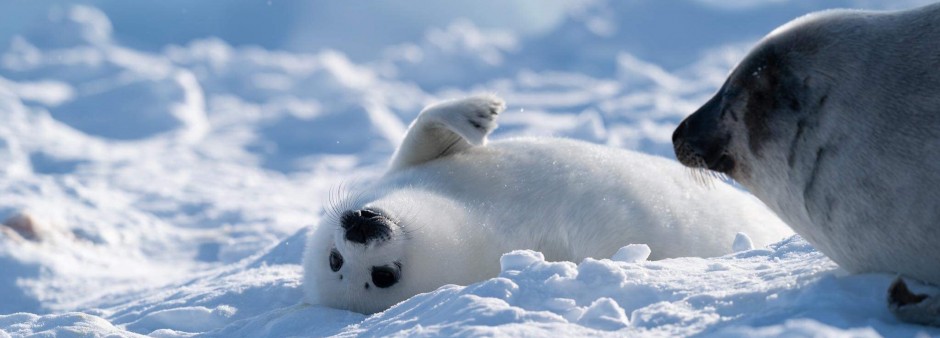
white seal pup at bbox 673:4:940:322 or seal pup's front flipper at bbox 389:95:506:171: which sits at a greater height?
seal pup's front flipper at bbox 389:95:506:171

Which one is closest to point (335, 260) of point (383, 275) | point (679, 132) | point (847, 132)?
point (383, 275)

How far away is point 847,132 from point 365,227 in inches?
73.4

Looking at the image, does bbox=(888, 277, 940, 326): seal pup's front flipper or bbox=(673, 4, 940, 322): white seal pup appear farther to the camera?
bbox=(673, 4, 940, 322): white seal pup

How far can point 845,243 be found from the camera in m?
2.11

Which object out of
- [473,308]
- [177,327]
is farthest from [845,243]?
[177,327]

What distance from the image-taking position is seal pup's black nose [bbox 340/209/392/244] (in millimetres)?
3467

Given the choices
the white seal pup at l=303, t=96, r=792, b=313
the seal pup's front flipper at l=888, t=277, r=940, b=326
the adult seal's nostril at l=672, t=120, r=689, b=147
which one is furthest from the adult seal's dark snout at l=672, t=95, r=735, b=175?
the white seal pup at l=303, t=96, r=792, b=313

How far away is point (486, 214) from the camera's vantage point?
386 cm

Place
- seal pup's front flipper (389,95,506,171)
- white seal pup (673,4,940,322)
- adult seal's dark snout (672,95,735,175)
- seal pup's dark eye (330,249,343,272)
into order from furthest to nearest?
seal pup's front flipper (389,95,506,171) < seal pup's dark eye (330,249,343,272) < adult seal's dark snout (672,95,735,175) < white seal pup (673,4,940,322)

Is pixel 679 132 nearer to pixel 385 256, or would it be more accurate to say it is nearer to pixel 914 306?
pixel 914 306

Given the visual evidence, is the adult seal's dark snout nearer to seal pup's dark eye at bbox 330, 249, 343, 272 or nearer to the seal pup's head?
the seal pup's head

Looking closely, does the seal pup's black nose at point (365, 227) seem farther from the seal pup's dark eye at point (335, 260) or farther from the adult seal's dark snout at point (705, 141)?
the adult seal's dark snout at point (705, 141)

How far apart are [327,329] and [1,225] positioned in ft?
18.2

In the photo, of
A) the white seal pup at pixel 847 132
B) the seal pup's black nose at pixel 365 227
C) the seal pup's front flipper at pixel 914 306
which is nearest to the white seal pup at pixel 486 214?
the seal pup's black nose at pixel 365 227
